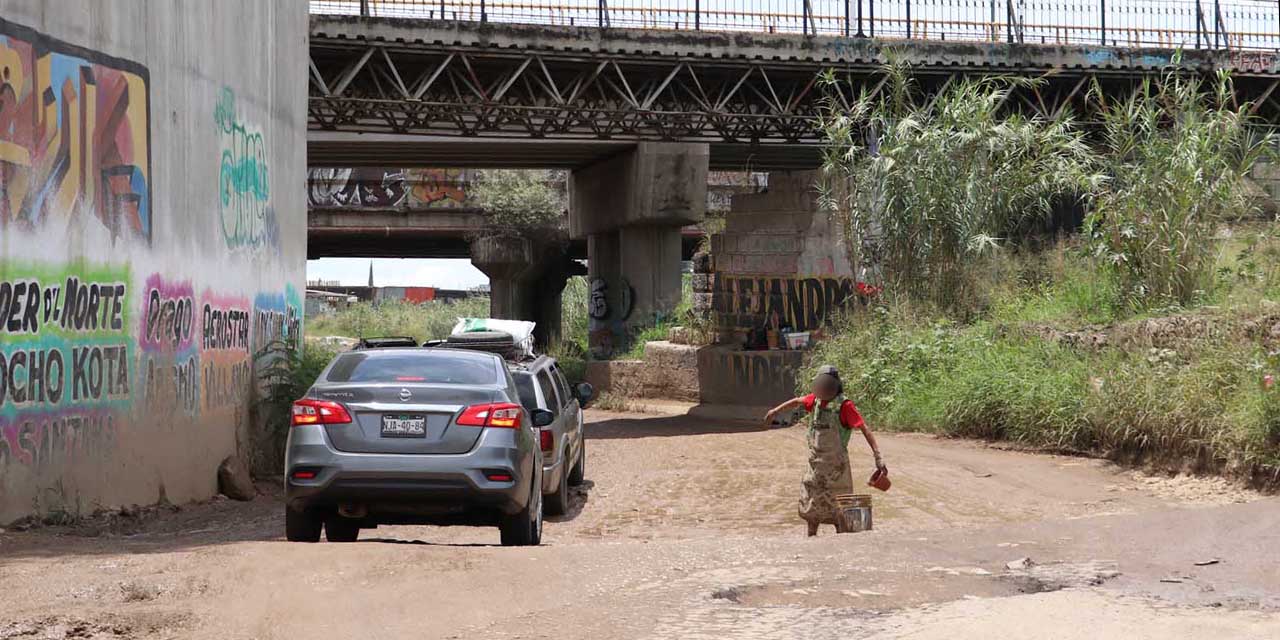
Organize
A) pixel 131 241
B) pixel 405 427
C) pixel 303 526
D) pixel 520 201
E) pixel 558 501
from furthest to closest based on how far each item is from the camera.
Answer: pixel 520 201
pixel 558 501
pixel 131 241
pixel 303 526
pixel 405 427

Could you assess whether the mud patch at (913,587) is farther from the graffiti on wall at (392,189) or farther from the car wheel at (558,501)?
the graffiti on wall at (392,189)

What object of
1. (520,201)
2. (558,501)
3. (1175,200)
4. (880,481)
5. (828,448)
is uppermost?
(520,201)

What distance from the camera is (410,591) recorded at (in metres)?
7.04

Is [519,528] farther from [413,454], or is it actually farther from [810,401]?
[810,401]

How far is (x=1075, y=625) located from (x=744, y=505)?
799 cm

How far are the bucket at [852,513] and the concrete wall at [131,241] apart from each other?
576cm

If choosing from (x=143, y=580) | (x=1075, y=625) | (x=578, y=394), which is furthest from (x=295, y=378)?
(x=1075, y=625)

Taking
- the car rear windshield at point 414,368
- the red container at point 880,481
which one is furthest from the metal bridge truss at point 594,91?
the car rear windshield at point 414,368

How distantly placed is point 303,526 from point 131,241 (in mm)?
3881

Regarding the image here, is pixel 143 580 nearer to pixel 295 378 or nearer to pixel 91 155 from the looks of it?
pixel 91 155

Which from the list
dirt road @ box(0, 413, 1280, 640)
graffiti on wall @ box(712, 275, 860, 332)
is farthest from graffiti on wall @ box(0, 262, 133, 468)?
graffiti on wall @ box(712, 275, 860, 332)

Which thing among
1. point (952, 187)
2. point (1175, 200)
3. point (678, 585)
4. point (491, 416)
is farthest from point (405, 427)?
point (952, 187)

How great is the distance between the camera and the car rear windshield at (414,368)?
31.7 feet

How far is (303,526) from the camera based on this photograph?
9.67 metres
